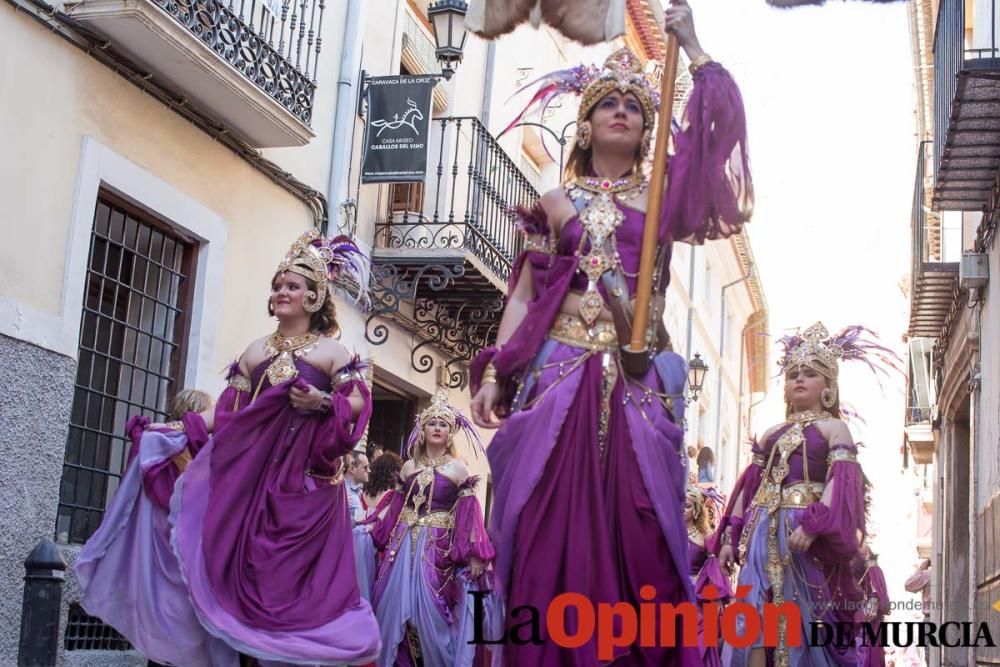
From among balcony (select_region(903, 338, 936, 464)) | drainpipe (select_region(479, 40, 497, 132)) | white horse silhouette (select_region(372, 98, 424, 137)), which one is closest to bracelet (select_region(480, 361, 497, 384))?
white horse silhouette (select_region(372, 98, 424, 137))

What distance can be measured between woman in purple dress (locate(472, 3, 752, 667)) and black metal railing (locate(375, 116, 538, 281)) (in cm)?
928

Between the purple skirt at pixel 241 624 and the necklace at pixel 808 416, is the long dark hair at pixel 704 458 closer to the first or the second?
the necklace at pixel 808 416

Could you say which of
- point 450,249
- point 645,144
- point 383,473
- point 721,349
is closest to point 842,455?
point 645,144

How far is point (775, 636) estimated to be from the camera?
8352mm

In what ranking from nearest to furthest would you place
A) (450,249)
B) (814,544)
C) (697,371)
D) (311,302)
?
(311,302), (814,544), (450,249), (697,371)

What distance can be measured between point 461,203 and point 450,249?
2.23 metres

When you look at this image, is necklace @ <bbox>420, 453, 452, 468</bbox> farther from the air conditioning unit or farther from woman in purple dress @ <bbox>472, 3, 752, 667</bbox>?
woman in purple dress @ <bbox>472, 3, 752, 667</bbox>

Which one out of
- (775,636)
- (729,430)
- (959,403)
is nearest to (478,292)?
(959,403)

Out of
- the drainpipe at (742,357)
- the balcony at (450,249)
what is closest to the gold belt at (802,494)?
the balcony at (450,249)

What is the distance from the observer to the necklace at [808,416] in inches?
351

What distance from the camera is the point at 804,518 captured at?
8.34m

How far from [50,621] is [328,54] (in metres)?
7.96

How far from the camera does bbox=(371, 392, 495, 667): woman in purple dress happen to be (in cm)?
1058

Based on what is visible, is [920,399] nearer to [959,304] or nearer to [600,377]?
[959,304]
